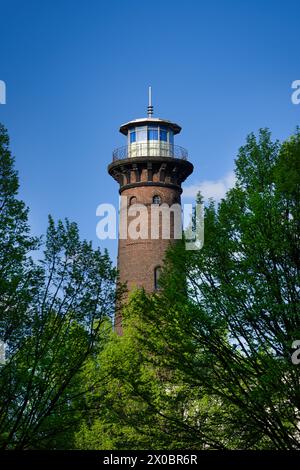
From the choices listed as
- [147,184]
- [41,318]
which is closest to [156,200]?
[147,184]

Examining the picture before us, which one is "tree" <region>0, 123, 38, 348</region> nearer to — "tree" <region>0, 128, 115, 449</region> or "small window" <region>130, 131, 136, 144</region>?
"tree" <region>0, 128, 115, 449</region>

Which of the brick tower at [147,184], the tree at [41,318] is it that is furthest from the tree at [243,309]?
the brick tower at [147,184]

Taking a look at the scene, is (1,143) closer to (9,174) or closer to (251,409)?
A: (9,174)

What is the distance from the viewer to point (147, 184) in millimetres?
51469

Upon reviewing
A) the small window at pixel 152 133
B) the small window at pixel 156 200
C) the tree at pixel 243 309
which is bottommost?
the tree at pixel 243 309

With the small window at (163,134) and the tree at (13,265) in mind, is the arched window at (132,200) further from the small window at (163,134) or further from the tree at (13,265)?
the tree at (13,265)

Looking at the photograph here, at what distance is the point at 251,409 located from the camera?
67.4 ft

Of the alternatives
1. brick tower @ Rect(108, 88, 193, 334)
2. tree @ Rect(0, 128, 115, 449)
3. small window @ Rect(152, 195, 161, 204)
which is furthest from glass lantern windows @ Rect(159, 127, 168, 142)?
tree @ Rect(0, 128, 115, 449)

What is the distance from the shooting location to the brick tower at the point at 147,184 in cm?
4934

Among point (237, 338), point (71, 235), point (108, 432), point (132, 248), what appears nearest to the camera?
point (237, 338)

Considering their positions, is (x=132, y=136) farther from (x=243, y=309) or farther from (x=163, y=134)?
(x=243, y=309)

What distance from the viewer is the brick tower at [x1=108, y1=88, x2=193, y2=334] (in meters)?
49.3
